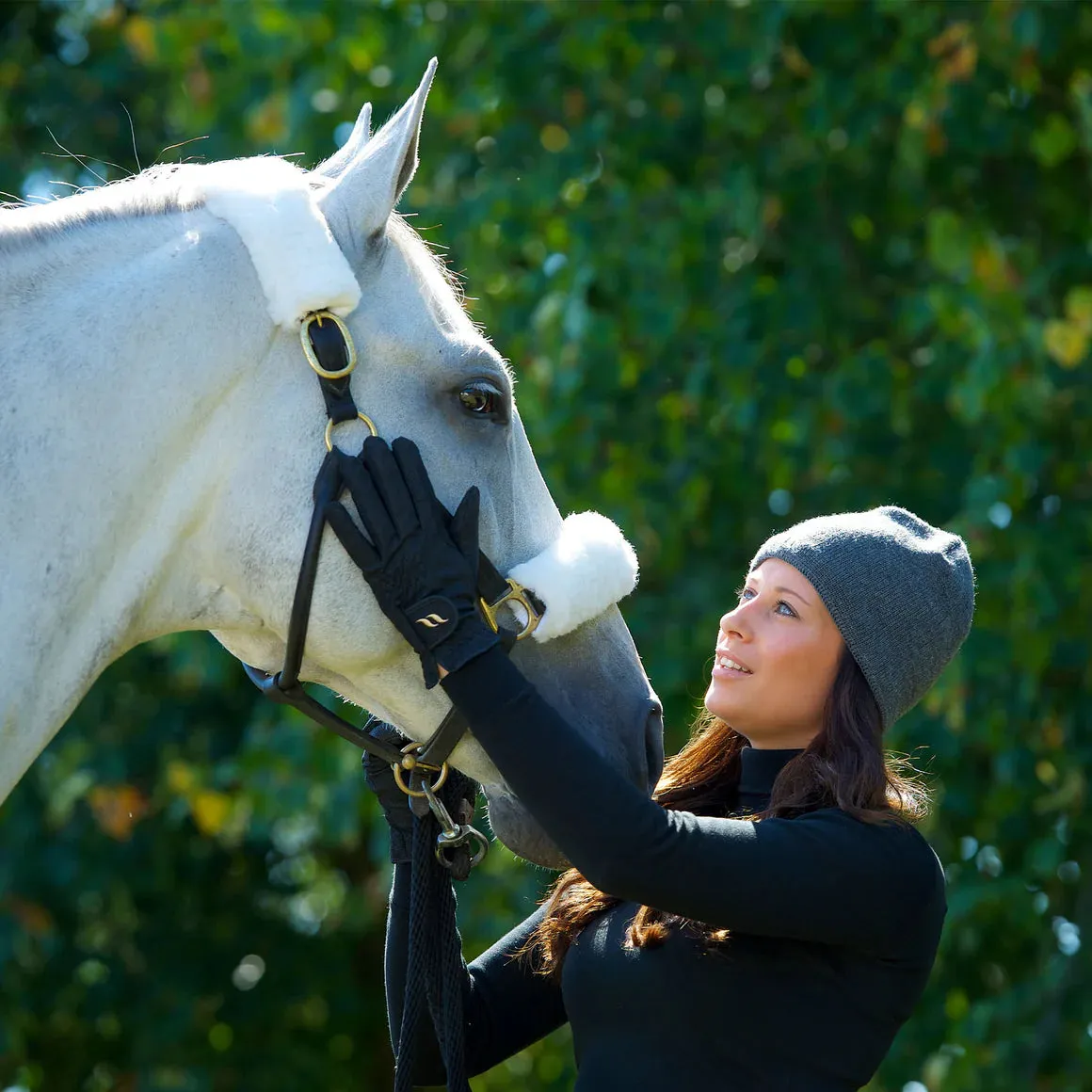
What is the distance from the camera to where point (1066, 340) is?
4461 mm

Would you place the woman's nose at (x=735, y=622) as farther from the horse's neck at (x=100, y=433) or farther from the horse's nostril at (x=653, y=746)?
the horse's neck at (x=100, y=433)

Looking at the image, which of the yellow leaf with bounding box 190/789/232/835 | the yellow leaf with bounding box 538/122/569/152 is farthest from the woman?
the yellow leaf with bounding box 538/122/569/152

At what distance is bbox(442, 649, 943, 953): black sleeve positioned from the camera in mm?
1850

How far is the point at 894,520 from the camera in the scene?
229 cm

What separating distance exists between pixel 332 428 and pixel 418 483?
0.45 ft

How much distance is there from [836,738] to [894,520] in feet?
1.17

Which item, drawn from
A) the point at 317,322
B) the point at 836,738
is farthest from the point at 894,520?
the point at 317,322

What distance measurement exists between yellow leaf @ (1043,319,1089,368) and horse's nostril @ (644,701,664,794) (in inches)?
108

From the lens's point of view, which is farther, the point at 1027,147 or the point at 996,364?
the point at 1027,147

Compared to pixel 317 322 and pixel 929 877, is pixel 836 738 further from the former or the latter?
pixel 317 322

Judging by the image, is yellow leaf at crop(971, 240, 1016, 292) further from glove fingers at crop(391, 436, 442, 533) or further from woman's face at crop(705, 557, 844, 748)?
glove fingers at crop(391, 436, 442, 533)

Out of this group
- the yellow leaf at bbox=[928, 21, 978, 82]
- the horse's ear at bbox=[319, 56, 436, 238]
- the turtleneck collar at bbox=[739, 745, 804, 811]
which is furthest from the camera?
the yellow leaf at bbox=[928, 21, 978, 82]

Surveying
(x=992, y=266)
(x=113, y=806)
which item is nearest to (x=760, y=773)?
(x=992, y=266)

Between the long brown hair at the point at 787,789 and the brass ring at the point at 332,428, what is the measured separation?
757mm
